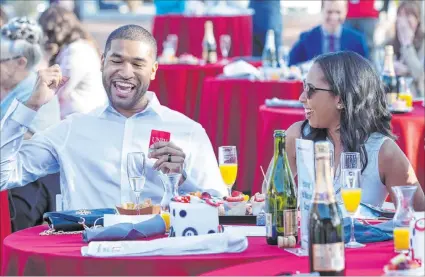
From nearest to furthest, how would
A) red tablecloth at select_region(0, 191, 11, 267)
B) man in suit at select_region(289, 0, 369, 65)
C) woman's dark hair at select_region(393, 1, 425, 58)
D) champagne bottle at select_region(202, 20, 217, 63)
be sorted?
red tablecloth at select_region(0, 191, 11, 267)
man in suit at select_region(289, 0, 369, 65)
woman's dark hair at select_region(393, 1, 425, 58)
champagne bottle at select_region(202, 20, 217, 63)

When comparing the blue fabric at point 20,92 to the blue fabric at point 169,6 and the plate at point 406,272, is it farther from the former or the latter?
the blue fabric at point 169,6

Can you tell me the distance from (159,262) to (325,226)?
1.46 ft

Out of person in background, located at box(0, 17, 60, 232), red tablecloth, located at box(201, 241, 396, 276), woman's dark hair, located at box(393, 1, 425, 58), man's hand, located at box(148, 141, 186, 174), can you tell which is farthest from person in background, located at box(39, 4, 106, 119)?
red tablecloth, located at box(201, 241, 396, 276)

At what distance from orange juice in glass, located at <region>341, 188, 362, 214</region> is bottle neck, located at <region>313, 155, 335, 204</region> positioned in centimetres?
38

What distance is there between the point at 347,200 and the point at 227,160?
93 centimetres

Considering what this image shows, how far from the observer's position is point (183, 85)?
871 centimetres

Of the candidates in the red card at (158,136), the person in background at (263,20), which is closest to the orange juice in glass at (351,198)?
the red card at (158,136)

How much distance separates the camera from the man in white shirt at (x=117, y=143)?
380cm

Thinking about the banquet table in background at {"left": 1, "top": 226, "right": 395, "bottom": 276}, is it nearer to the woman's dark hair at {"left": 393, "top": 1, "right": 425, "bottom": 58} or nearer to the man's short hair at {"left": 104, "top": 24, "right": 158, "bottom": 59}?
the man's short hair at {"left": 104, "top": 24, "right": 158, "bottom": 59}

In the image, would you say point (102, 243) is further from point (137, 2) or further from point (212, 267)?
point (137, 2)

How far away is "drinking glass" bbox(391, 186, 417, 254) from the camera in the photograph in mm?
2652

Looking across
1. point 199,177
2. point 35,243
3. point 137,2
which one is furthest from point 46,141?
point 137,2

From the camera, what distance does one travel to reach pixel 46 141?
3869 millimetres

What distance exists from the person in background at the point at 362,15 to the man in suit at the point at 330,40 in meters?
2.75
